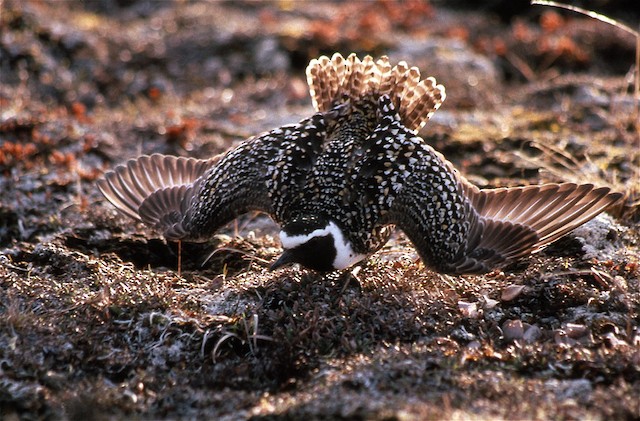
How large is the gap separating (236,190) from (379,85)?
1.40 meters

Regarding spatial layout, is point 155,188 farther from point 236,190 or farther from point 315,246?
point 315,246

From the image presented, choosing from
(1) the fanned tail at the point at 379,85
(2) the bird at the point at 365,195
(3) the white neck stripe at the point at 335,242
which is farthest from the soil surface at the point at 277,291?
(1) the fanned tail at the point at 379,85

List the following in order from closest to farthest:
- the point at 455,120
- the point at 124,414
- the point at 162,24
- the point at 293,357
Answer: the point at 124,414
the point at 293,357
the point at 455,120
the point at 162,24

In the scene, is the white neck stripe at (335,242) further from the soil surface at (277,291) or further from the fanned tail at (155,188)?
the fanned tail at (155,188)

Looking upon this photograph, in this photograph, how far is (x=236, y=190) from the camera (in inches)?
246

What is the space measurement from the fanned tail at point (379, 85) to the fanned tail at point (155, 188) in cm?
113

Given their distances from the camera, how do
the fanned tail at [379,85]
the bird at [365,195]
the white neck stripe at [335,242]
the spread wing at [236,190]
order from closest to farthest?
1. the white neck stripe at [335,242]
2. the bird at [365,195]
3. the spread wing at [236,190]
4. the fanned tail at [379,85]

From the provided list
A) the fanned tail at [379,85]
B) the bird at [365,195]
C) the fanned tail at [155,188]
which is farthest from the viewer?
the fanned tail at [155,188]

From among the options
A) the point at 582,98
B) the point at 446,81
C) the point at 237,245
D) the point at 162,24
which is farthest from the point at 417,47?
the point at 237,245

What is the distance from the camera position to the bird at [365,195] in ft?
18.9

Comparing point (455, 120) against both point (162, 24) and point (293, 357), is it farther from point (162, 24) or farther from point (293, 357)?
point (162, 24)

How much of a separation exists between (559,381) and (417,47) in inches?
331

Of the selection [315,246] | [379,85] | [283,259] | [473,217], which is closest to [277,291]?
[283,259]

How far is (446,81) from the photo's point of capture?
37.0 feet
